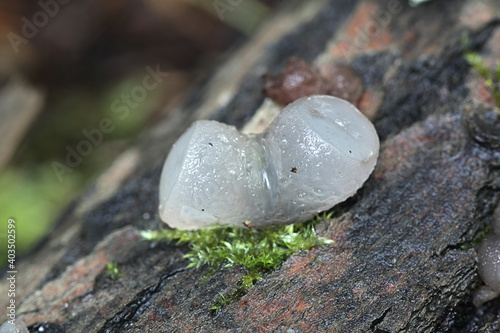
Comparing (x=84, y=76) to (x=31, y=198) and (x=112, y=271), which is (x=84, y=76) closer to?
(x=31, y=198)

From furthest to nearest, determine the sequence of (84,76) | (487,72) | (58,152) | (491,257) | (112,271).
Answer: (84,76) → (58,152) → (487,72) → (112,271) → (491,257)

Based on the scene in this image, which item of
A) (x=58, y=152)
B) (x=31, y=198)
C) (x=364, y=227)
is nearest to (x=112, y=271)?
(x=364, y=227)

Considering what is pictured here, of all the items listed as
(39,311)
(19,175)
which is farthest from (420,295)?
(19,175)

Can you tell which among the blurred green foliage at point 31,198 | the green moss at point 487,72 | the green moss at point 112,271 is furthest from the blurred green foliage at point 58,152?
the green moss at point 487,72

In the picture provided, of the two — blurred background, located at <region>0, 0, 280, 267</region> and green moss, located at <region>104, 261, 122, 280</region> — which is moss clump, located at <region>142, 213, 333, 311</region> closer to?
green moss, located at <region>104, 261, 122, 280</region>

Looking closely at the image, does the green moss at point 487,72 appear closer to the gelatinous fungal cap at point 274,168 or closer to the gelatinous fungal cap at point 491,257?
the gelatinous fungal cap at point 491,257

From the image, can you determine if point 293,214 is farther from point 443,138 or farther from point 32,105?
point 32,105

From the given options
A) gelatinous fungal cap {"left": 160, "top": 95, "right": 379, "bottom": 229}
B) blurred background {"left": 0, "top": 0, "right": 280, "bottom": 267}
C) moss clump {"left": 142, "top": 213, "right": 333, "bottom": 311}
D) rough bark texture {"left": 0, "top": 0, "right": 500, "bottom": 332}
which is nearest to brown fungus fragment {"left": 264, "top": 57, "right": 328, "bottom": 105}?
rough bark texture {"left": 0, "top": 0, "right": 500, "bottom": 332}
